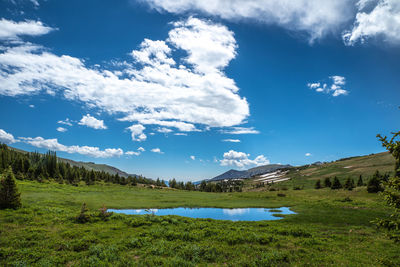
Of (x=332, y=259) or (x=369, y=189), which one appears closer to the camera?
(x=332, y=259)

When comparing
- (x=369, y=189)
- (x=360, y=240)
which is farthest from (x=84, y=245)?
(x=369, y=189)

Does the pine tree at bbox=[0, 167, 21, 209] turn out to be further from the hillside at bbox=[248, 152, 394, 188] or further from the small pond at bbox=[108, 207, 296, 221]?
the hillside at bbox=[248, 152, 394, 188]

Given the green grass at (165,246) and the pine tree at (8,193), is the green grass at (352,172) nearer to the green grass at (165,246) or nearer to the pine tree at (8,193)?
the green grass at (165,246)

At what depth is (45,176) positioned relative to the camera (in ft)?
320

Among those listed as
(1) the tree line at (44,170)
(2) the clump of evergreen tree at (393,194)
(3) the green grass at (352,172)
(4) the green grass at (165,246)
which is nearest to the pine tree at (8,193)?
(4) the green grass at (165,246)

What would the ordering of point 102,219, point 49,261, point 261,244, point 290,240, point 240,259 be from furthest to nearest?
1. point 102,219
2. point 290,240
3. point 261,244
4. point 240,259
5. point 49,261

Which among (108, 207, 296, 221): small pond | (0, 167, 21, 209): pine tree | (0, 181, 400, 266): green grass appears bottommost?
(108, 207, 296, 221): small pond

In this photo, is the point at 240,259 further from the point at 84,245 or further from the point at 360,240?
the point at 360,240

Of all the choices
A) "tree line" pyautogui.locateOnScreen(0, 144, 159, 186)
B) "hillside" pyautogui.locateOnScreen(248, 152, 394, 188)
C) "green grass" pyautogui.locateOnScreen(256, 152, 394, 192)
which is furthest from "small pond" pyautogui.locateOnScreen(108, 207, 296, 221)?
"hillside" pyautogui.locateOnScreen(248, 152, 394, 188)

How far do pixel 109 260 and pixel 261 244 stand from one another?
37.4ft

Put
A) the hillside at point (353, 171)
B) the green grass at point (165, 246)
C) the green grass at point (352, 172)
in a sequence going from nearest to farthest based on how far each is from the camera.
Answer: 1. the green grass at point (165, 246)
2. the green grass at point (352, 172)
3. the hillside at point (353, 171)

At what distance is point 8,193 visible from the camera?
2291 cm

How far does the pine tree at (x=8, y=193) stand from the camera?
22.4 m

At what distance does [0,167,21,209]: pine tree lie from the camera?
22.4 meters
